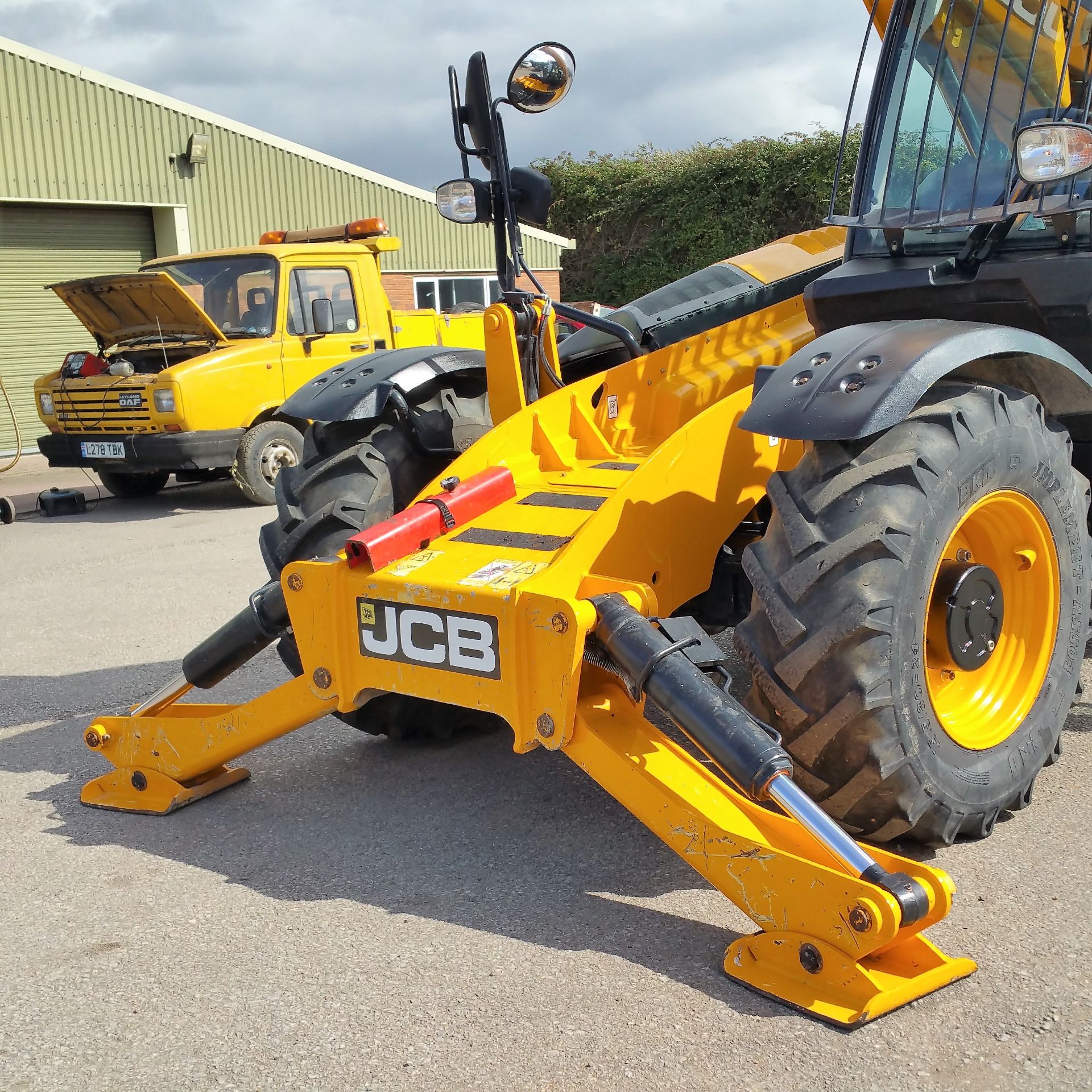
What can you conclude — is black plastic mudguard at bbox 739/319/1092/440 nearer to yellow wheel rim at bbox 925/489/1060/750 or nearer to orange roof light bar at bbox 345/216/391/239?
yellow wheel rim at bbox 925/489/1060/750

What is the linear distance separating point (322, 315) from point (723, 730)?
29.9 ft

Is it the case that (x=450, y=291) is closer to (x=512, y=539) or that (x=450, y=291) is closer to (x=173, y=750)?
(x=173, y=750)

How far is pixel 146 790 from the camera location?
12.7 ft

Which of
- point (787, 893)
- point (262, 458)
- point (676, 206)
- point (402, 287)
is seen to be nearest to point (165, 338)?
point (262, 458)

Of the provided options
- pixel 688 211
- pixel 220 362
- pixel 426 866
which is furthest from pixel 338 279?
pixel 688 211

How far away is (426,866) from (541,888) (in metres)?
0.37

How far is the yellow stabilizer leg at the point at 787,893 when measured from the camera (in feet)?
8.39

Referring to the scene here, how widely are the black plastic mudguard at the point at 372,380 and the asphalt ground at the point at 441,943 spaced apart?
48.1 inches

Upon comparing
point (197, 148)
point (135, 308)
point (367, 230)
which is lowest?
point (135, 308)

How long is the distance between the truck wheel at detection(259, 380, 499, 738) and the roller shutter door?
1246 cm

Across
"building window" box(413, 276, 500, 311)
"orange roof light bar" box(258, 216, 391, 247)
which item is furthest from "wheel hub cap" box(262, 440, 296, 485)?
"building window" box(413, 276, 500, 311)

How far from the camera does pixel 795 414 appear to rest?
3.00m

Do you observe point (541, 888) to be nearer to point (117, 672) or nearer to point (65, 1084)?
point (65, 1084)

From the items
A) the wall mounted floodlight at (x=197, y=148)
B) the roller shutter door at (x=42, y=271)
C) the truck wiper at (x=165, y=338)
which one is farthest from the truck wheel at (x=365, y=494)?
the wall mounted floodlight at (x=197, y=148)
